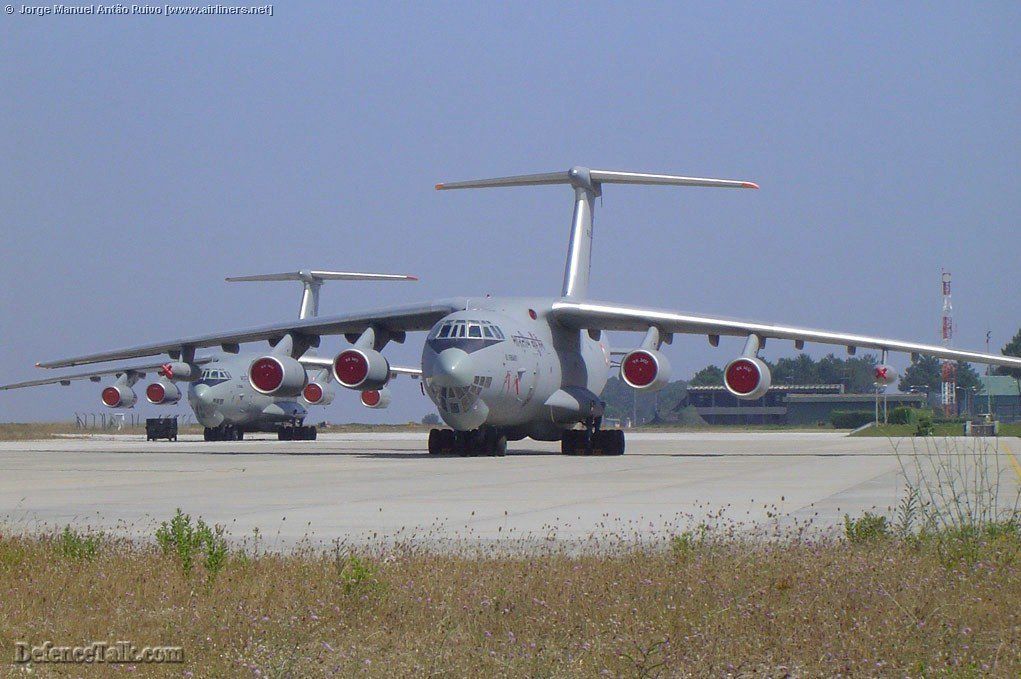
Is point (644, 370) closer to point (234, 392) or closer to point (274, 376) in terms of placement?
point (274, 376)

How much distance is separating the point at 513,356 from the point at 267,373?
5551 mm

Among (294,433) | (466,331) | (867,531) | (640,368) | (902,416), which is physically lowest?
(294,433)

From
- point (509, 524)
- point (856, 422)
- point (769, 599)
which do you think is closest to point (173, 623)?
point (769, 599)

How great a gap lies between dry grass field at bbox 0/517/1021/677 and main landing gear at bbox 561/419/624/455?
64.9 feet

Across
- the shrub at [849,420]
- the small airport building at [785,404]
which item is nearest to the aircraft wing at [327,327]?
the shrub at [849,420]

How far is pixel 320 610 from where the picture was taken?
6211 millimetres

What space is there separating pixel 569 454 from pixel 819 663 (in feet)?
75.7

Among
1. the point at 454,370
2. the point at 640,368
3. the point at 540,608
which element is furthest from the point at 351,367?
the point at 540,608

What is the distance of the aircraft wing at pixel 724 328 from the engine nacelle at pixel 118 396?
17944 mm

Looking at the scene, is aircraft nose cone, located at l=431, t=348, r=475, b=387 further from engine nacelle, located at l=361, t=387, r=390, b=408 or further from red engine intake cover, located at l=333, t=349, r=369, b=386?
engine nacelle, located at l=361, t=387, r=390, b=408

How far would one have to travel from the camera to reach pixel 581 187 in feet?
105

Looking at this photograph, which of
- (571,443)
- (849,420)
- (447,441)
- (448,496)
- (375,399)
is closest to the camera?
(448,496)

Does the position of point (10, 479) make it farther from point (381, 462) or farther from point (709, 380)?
point (709, 380)

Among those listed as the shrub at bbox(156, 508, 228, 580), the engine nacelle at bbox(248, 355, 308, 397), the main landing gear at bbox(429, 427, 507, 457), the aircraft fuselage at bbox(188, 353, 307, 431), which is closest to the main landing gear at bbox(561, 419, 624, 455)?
the main landing gear at bbox(429, 427, 507, 457)
